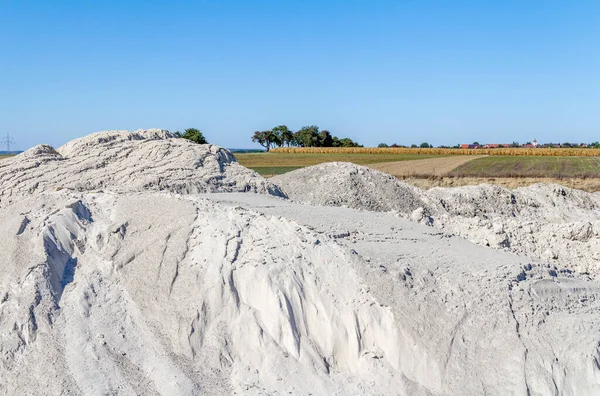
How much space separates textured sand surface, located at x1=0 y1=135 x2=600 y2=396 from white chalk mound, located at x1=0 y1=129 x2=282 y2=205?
7.53 feet

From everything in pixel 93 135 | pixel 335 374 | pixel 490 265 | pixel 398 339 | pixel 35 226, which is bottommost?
pixel 335 374

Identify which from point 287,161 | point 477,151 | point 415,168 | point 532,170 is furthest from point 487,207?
point 477,151

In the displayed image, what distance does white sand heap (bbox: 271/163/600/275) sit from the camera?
995 centimetres

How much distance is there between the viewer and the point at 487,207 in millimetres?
17047

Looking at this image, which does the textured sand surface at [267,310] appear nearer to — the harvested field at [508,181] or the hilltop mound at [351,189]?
the hilltop mound at [351,189]

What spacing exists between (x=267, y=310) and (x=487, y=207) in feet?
39.3

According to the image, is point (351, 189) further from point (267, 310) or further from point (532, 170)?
point (532, 170)

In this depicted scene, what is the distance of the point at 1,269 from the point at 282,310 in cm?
358

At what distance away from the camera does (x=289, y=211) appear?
9016 mm

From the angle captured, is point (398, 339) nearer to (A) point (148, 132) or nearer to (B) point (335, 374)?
(B) point (335, 374)

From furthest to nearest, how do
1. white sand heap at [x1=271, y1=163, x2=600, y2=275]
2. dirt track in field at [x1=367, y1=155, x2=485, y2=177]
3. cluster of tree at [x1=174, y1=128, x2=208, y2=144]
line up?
cluster of tree at [x1=174, y1=128, x2=208, y2=144], dirt track in field at [x1=367, y1=155, x2=485, y2=177], white sand heap at [x1=271, y1=163, x2=600, y2=275]

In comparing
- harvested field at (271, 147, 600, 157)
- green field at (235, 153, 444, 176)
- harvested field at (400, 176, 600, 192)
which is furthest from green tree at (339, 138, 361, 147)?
harvested field at (400, 176, 600, 192)

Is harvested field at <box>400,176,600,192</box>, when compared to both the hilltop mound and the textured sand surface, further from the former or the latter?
the textured sand surface

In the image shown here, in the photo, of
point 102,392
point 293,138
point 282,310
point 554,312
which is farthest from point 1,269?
point 293,138
